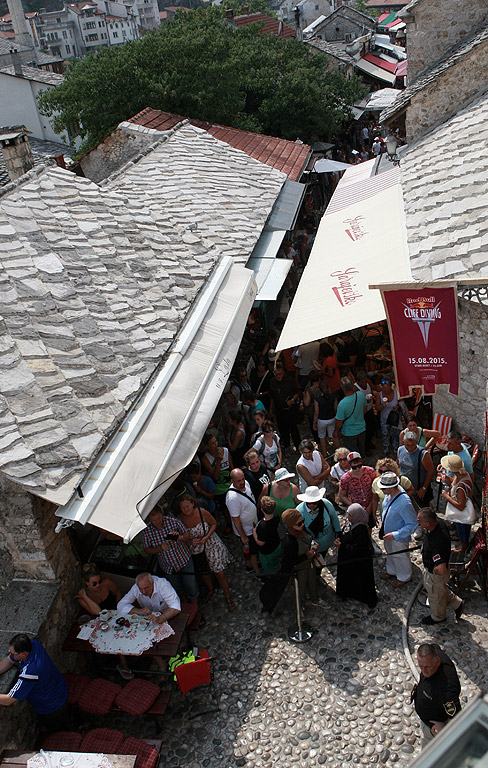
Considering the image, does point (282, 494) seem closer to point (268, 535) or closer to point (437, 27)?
point (268, 535)

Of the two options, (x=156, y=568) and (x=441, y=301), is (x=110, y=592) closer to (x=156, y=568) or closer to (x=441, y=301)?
(x=156, y=568)

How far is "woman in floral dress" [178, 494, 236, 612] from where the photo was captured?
21.5 feet

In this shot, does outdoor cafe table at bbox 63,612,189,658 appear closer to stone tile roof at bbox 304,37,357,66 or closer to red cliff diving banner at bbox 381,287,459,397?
red cliff diving banner at bbox 381,287,459,397

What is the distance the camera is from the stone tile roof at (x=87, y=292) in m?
5.57

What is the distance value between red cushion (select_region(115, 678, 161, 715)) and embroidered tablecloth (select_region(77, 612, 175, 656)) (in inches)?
10.8

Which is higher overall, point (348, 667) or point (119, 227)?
point (119, 227)

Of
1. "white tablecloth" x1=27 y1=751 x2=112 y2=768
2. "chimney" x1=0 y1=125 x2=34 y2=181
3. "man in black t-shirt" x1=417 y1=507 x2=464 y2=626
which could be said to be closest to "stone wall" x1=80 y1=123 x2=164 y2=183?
"chimney" x1=0 y1=125 x2=34 y2=181

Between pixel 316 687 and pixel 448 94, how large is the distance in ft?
40.0

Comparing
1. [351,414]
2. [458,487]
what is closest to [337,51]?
[351,414]

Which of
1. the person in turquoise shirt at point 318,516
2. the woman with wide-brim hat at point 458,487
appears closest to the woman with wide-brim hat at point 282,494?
the person in turquoise shirt at point 318,516

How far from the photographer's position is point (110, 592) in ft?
20.2

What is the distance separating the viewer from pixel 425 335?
25.2 feet

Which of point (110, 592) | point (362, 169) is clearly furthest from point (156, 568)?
point (362, 169)

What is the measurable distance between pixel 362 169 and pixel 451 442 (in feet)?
34.9
